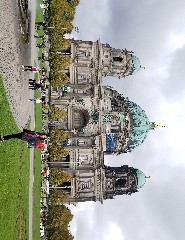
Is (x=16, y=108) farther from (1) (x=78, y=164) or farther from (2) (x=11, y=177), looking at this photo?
(1) (x=78, y=164)

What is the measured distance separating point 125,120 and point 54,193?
25949 millimetres

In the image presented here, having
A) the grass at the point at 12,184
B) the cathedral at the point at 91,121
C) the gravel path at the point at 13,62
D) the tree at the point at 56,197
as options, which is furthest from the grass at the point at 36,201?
the cathedral at the point at 91,121

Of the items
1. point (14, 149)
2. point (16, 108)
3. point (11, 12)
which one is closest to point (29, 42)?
point (11, 12)

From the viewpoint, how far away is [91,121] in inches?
3971

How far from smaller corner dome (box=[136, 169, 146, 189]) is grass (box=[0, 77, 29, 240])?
59.9 metres

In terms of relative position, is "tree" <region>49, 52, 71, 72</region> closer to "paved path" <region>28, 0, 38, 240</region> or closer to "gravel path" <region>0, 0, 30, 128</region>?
"paved path" <region>28, 0, 38, 240</region>

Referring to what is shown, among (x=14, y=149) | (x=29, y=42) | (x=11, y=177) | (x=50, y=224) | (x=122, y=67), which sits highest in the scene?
(x=122, y=67)

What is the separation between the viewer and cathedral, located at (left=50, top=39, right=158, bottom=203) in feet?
326

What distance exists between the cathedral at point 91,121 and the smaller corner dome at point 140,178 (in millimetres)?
2992

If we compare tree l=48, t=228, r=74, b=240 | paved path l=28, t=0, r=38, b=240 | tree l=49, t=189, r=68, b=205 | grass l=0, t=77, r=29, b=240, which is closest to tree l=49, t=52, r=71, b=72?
paved path l=28, t=0, r=38, b=240

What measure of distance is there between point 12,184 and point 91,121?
190ft

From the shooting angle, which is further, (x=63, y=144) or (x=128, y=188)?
(x=128, y=188)

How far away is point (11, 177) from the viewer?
43312mm

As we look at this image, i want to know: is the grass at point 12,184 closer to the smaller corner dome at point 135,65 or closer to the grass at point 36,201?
the grass at point 36,201
